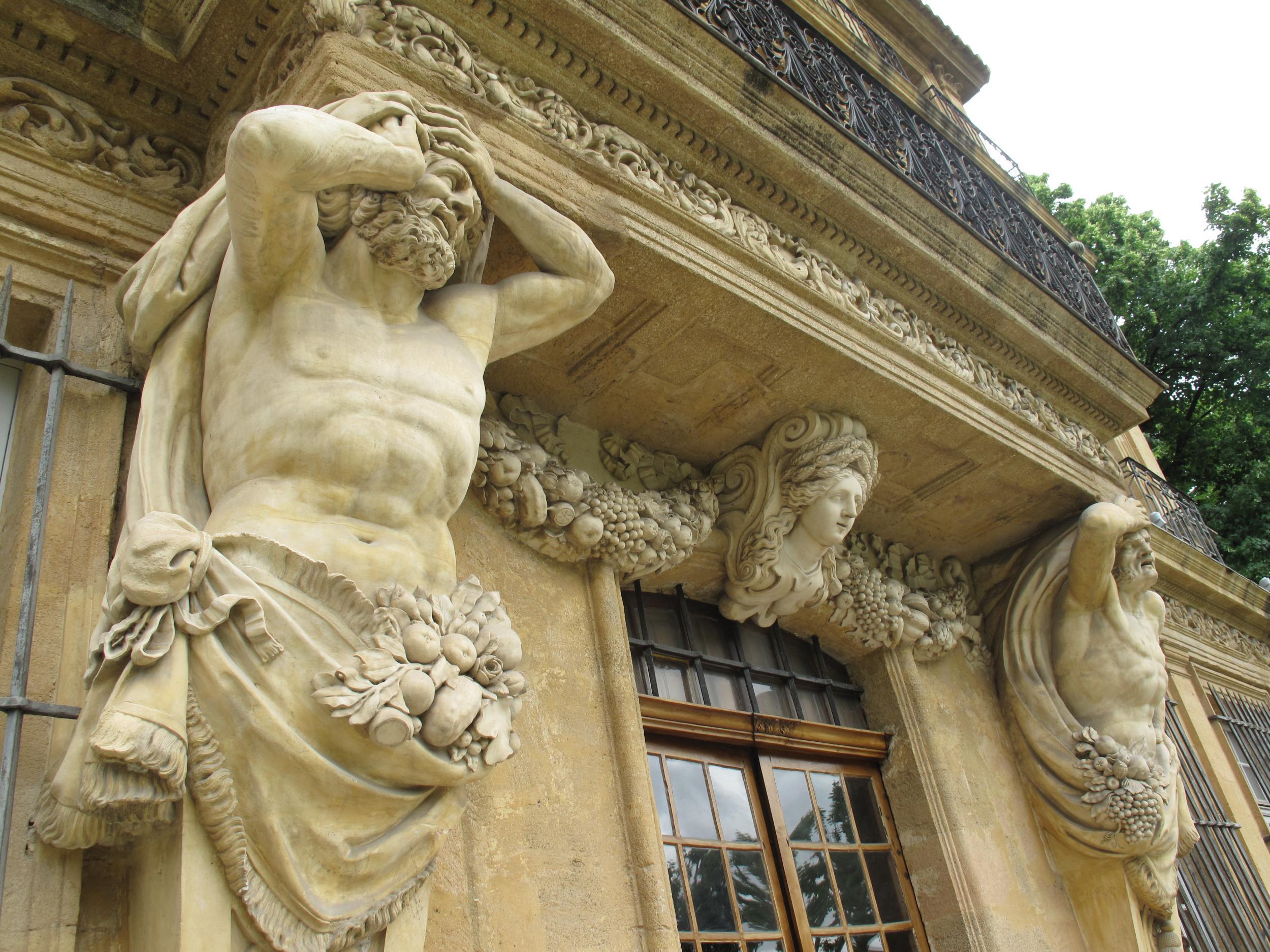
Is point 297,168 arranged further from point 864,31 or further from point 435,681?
point 864,31

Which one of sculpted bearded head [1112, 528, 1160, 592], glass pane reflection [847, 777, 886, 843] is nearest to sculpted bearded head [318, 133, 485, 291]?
glass pane reflection [847, 777, 886, 843]

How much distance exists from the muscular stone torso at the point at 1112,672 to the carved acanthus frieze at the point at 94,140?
13.5ft

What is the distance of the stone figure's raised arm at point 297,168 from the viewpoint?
6.72 feet

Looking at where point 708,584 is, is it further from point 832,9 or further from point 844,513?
point 832,9

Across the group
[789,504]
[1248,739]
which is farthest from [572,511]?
[1248,739]

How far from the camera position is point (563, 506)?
3.29 metres

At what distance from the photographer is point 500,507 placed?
3.18 metres

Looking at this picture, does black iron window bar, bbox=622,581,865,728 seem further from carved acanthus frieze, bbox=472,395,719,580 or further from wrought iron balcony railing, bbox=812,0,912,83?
wrought iron balcony railing, bbox=812,0,912,83

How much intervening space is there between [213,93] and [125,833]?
2.26 metres

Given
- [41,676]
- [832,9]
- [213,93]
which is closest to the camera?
[41,676]

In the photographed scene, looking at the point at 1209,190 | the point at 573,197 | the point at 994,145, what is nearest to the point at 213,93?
the point at 573,197

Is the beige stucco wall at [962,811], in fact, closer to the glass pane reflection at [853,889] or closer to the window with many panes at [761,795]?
the window with many panes at [761,795]

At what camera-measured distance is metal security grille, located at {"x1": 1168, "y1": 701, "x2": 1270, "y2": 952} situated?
5031 mm

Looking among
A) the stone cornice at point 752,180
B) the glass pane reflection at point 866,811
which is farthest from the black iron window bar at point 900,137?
the glass pane reflection at point 866,811
